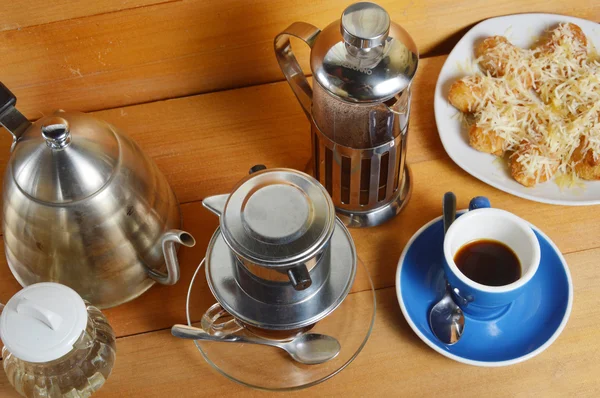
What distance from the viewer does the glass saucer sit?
0.77m

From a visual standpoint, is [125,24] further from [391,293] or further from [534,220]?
[534,220]

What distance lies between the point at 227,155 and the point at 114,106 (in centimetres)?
21

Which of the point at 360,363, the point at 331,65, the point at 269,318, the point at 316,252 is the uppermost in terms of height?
the point at 331,65

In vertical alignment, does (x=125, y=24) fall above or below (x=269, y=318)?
above

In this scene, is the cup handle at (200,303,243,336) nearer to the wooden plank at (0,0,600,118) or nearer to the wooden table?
the wooden table

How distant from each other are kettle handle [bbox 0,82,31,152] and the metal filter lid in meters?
0.25

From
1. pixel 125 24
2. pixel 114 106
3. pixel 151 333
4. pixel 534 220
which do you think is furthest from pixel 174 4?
pixel 534 220

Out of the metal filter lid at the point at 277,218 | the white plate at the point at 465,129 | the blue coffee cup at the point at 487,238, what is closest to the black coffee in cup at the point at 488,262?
the blue coffee cup at the point at 487,238

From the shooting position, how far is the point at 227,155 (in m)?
0.96

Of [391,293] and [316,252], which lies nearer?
[316,252]

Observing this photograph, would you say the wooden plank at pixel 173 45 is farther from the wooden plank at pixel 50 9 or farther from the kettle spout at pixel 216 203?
the kettle spout at pixel 216 203

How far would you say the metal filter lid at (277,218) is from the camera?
646 mm

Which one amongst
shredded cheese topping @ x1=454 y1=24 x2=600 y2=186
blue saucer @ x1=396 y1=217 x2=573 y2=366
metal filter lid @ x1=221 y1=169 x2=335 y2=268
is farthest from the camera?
shredded cheese topping @ x1=454 y1=24 x2=600 y2=186

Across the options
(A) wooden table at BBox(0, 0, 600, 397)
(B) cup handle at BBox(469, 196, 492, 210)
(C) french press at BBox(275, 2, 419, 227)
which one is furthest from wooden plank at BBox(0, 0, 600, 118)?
(B) cup handle at BBox(469, 196, 492, 210)
